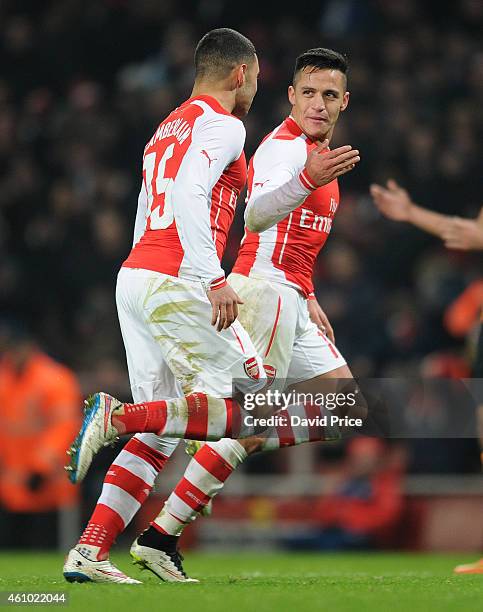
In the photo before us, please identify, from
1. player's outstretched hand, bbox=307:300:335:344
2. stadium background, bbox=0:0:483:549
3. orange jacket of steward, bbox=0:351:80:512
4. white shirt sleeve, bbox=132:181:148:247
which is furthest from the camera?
stadium background, bbox=0:0:483:549

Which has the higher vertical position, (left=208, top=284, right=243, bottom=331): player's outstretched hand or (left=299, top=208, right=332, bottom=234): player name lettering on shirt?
(left=299, top=208, right=332, bottom=234): player name lettering on shirt

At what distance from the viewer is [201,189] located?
5.17 meters

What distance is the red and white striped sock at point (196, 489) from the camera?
5.63 metres

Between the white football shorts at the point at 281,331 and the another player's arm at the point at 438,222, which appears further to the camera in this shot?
the white football shorts at the point at 281,331

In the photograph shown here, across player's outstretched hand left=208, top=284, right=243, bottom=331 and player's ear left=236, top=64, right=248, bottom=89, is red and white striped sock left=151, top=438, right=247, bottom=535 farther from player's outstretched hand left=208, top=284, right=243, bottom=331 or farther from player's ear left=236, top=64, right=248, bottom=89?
player's ear left=236, top=64, right=248, bottom=89

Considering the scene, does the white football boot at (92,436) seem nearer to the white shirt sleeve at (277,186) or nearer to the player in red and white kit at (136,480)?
the player in red and white kit at (136,480)

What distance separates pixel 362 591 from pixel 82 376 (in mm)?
6348

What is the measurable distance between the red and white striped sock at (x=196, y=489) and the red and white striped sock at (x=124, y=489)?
16cm

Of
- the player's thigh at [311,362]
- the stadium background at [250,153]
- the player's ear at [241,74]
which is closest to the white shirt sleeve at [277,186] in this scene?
the player's ear at [241,74]

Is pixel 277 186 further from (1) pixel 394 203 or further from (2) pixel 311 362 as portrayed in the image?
(1) pixel 394 203

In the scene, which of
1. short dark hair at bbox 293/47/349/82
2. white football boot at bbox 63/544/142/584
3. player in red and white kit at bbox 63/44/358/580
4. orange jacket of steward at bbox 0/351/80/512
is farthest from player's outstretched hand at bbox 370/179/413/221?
orange jacket of steward at bbox 0/351/80/512

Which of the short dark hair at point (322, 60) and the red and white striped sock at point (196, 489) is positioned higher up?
the short dark hair at point (322, 60)

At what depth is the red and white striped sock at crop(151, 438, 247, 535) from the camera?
563cm

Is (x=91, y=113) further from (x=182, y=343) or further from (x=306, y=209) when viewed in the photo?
(x=182, y=343)
